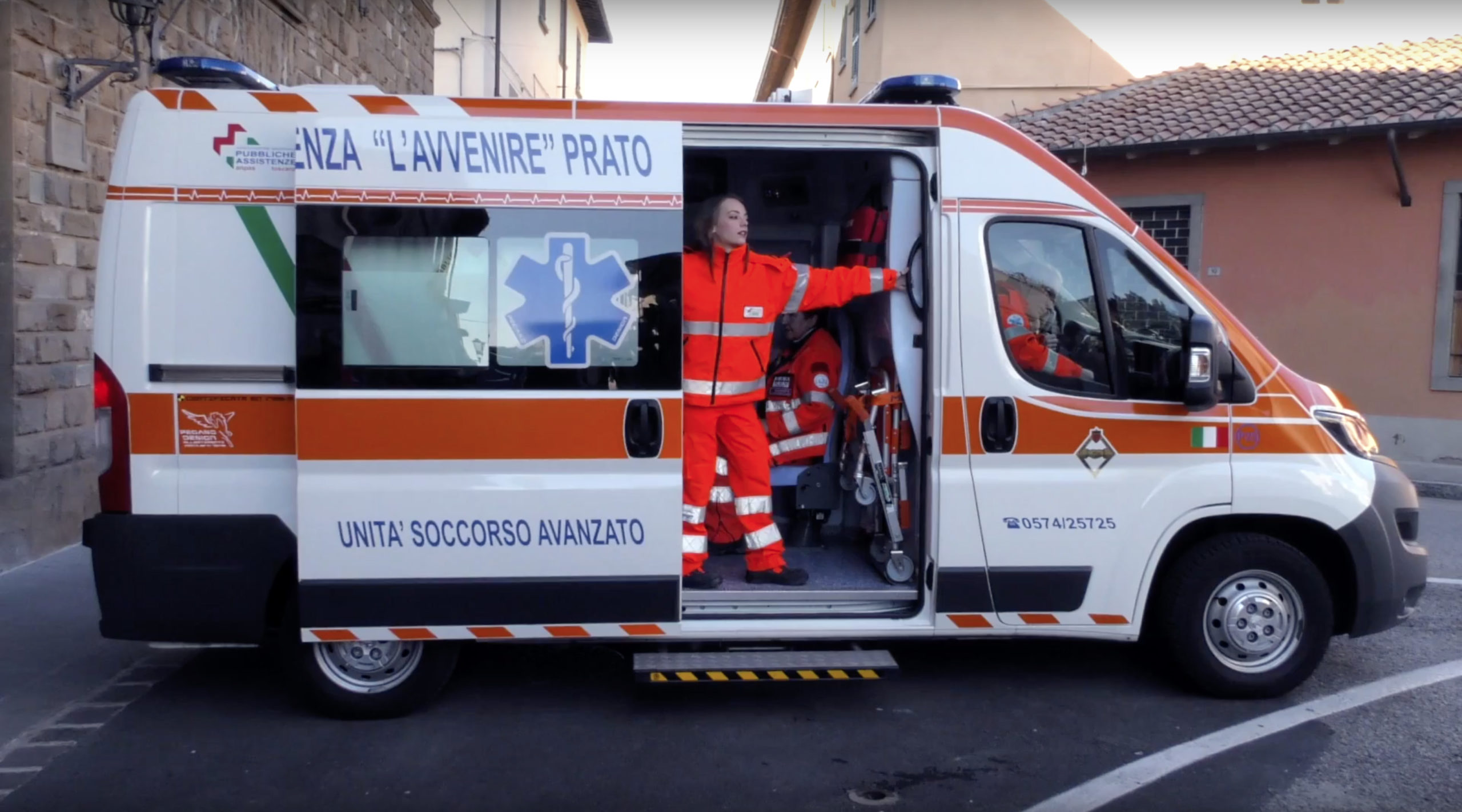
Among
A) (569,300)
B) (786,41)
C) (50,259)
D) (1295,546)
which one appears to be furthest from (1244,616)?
(786,41)

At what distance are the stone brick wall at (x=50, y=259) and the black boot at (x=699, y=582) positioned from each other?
170 inches

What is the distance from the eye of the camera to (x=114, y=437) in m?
4.43

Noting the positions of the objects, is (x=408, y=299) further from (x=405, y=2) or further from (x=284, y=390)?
(x=405, y=2)

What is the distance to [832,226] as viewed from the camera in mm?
6586

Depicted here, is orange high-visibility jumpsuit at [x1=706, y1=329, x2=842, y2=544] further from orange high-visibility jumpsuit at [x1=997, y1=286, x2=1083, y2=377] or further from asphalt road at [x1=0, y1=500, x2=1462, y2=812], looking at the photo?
orange high-visibility jumpsuit at [x1=997, y1=286, x2=1083, y2=377]

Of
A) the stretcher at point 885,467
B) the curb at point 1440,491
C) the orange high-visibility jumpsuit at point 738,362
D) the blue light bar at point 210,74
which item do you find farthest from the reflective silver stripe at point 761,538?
the curb at point 1440,491

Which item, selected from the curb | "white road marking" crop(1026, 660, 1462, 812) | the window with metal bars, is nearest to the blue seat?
"white road marking" crop(1026, 660, 1462, 812)

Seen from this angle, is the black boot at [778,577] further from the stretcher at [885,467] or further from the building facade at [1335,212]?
the building facade at [1335,212]

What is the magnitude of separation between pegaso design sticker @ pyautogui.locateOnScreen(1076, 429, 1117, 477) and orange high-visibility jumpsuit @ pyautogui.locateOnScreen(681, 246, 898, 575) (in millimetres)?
1038

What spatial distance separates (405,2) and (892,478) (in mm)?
11648

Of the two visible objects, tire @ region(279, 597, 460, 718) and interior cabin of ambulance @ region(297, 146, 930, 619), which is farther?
tire @ region(279, 597, 460, 718)

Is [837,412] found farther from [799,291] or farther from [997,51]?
[997,51]

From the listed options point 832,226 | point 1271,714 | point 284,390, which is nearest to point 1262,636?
point 1271,714

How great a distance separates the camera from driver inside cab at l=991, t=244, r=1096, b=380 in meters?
4.83
